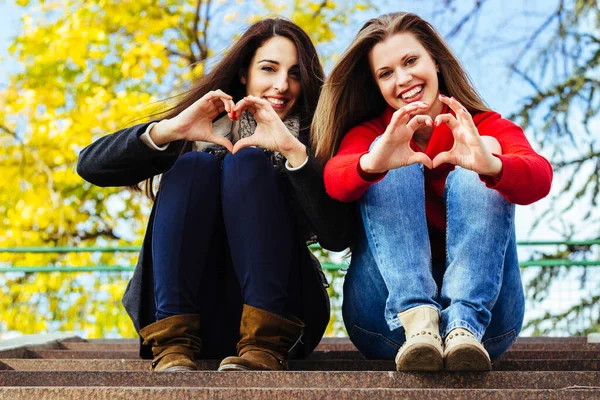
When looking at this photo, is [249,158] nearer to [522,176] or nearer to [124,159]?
[124,159]

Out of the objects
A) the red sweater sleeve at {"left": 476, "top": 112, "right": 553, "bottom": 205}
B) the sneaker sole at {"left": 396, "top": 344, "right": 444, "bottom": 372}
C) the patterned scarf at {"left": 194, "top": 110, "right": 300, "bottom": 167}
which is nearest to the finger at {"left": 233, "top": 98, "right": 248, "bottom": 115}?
the patterned scarf at {"left": 194, "top": 110, "right": 300, "bottom": 167}

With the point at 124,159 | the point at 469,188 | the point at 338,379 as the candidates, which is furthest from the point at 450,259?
the point at 124,159

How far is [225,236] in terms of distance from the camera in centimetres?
215

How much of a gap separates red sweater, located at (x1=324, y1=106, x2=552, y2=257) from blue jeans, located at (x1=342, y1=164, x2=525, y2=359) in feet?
0.16

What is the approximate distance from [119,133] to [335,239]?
0.62 meters

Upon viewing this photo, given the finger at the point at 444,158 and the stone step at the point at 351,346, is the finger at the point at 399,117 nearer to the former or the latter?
the finger at the point at 444,158

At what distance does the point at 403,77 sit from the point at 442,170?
28 centimetres

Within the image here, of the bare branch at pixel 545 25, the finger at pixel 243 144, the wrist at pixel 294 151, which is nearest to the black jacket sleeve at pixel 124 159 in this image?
the finger at pixel 243 144

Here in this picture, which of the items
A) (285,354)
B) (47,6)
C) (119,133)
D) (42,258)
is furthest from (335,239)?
(47,6)

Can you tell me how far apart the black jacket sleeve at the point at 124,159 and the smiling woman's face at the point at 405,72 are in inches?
22.7

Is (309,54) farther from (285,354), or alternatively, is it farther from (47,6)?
(47,6)

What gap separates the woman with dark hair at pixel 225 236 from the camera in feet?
6.53

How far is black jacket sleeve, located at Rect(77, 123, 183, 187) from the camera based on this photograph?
6.86ft

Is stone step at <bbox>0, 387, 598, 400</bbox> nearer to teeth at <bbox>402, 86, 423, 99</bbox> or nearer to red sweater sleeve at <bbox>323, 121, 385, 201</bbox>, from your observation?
red sweater sleeve at <bbox>323, 121, 385, 201</bbox>
